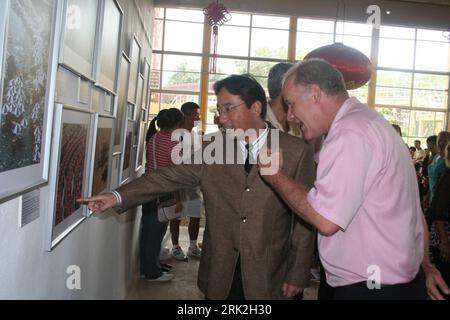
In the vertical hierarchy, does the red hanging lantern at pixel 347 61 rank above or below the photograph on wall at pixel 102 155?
above

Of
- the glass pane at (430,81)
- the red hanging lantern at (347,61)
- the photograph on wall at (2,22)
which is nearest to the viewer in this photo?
the photograph on wall at (2,22)

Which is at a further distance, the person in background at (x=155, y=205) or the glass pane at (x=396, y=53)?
the glass pane at (x=396, y=53)

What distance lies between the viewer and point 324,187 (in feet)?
4.64

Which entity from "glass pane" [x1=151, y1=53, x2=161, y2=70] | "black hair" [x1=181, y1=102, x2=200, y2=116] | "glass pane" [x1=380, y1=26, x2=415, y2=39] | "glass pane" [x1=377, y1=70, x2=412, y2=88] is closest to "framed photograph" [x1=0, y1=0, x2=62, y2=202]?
"black hair" [x1=181, y1=102, x2=200, y2=116]

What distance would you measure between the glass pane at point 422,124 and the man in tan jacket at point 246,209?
469 inches

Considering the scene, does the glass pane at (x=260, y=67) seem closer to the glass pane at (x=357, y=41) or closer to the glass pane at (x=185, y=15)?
the glass pane at (x=185, y=15)

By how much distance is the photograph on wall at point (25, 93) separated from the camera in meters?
0.96

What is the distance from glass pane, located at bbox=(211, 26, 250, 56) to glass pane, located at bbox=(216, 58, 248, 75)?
0.60 ft

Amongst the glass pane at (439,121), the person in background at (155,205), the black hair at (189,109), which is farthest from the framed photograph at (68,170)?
the glass pane at (439,121)

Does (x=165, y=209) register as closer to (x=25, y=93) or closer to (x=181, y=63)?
(x=25, y=93)

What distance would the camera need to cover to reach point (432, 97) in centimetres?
1262

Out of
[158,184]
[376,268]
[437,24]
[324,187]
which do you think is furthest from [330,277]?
[437,24]

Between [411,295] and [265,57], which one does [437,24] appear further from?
[411,295]

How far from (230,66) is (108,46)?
9.77m
